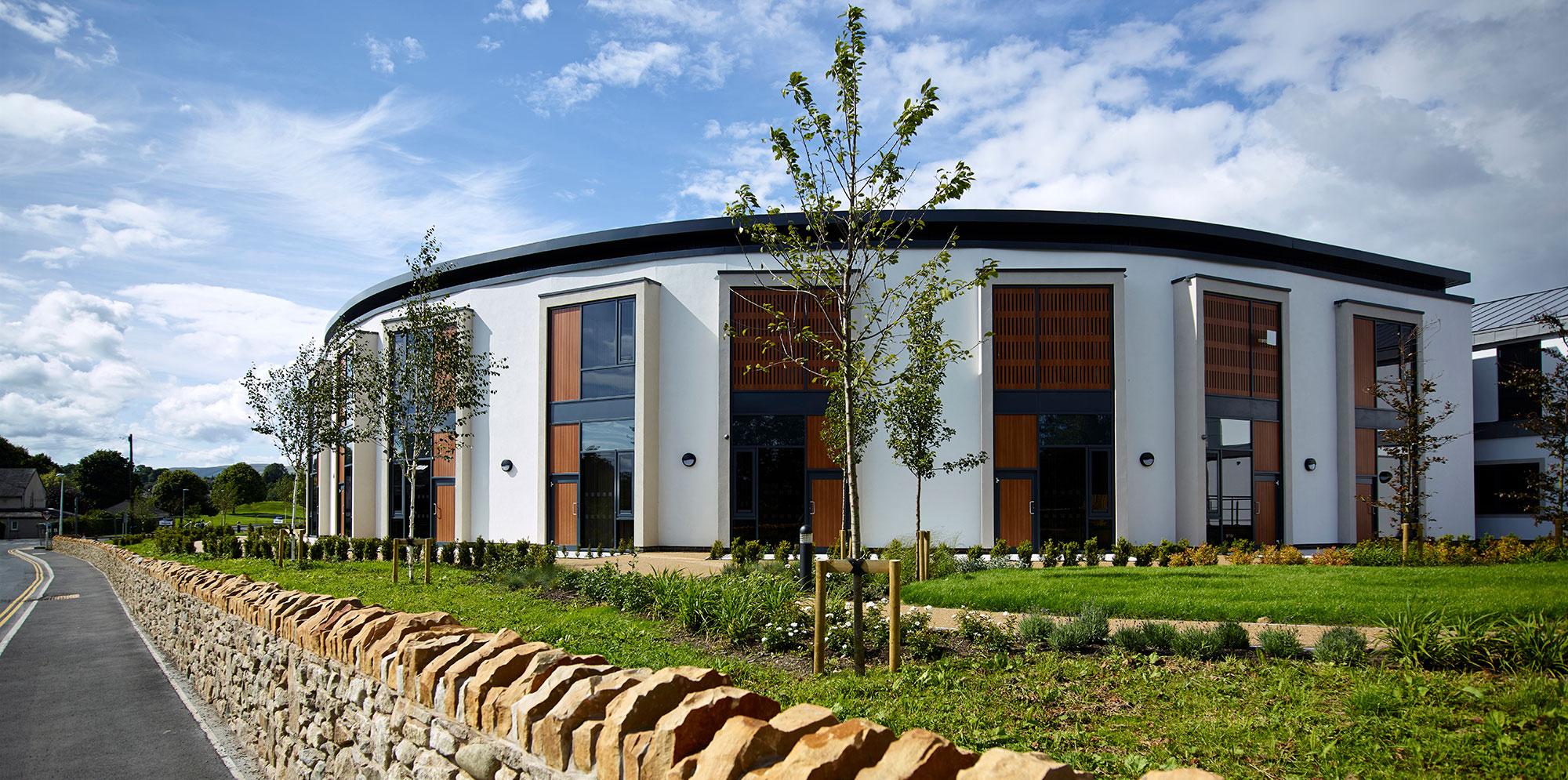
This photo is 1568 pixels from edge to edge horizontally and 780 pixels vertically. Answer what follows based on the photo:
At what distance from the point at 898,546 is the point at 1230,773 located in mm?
14957

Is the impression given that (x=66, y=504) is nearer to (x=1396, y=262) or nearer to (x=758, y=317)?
(x=758, y=317)

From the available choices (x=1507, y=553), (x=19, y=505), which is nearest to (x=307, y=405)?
(x=1507, y=553)

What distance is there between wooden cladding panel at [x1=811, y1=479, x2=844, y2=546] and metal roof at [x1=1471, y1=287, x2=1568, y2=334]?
2668 cm

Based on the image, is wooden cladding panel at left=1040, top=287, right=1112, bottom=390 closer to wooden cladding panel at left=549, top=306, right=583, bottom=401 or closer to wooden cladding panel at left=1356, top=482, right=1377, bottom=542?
wooden cladding panel at left=1356, top=482, right=1377, bottom=542

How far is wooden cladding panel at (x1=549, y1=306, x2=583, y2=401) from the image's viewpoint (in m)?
26.6

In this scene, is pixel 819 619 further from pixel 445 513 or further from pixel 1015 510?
pixel 445 513

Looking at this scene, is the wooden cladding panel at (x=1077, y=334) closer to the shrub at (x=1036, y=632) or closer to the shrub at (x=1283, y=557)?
the shrub at (x=1283, y=557)

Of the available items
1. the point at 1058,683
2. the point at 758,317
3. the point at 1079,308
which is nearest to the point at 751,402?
the point at 758,317

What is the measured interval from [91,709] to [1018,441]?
20302 millimetres

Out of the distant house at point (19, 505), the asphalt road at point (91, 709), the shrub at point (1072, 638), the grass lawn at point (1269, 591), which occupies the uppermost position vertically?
the shrub at point (1072, 638)

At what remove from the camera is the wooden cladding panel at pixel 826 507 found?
24219mm

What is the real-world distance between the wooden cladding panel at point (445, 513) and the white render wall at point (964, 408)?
1.23m

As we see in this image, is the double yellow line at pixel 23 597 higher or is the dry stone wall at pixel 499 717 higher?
the dry stone wall at pixel 499 717

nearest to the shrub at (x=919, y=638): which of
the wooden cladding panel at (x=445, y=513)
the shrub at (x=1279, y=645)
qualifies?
the shrub at (x=1279, y=645)
